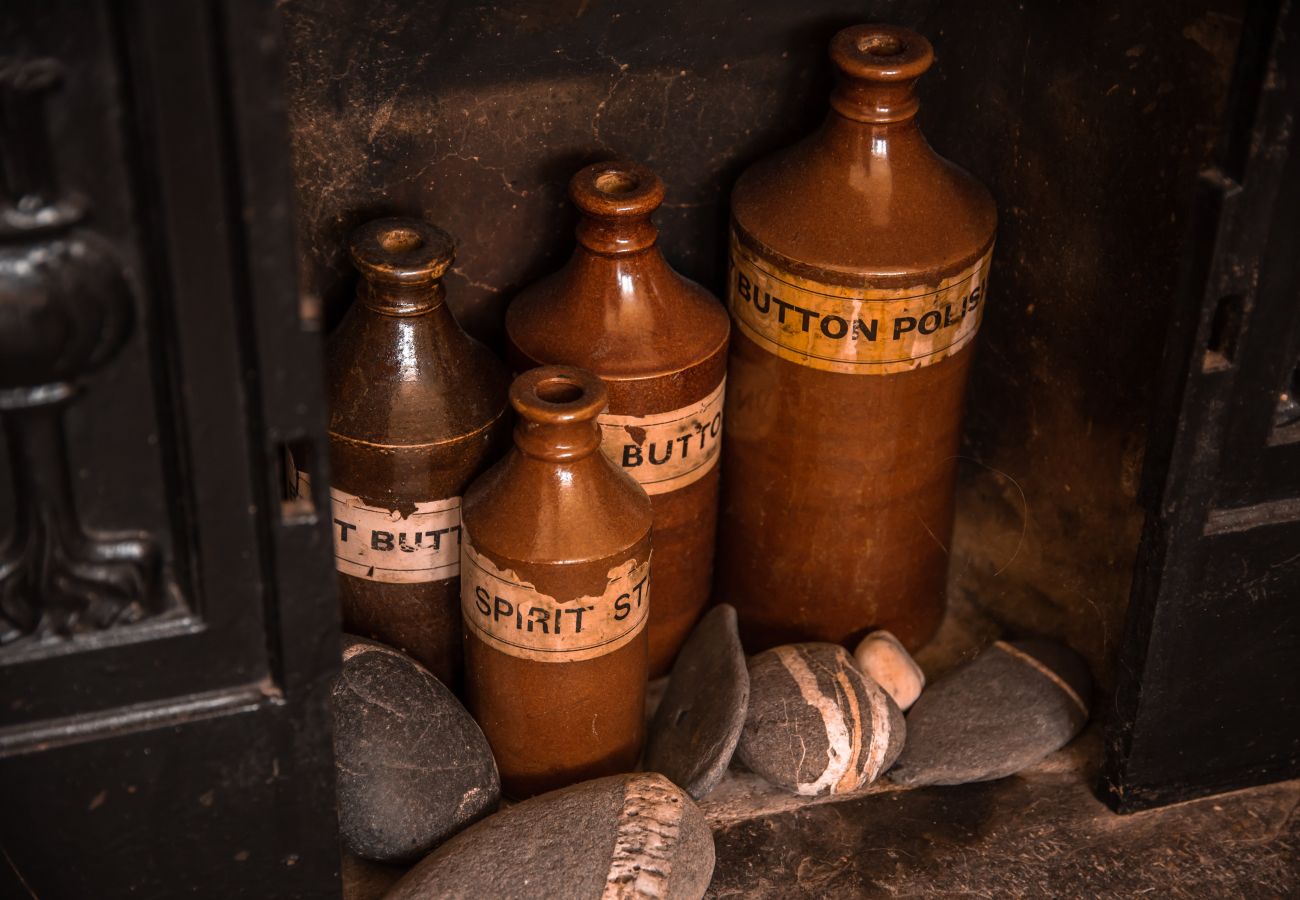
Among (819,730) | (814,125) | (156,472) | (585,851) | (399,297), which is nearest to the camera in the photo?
(156,472)

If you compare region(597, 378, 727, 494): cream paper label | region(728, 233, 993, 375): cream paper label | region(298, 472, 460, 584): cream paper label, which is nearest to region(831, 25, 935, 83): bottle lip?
region(728, 233, 993, 375): cream paper label

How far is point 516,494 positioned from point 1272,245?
773 millimetres

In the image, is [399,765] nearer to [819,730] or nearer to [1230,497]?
[819,730]

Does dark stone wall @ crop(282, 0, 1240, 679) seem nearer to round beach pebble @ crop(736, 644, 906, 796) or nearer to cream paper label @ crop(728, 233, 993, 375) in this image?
cream paper label @ crop(728, 233, 993, 375)

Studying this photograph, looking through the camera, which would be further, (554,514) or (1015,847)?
(1015,847)

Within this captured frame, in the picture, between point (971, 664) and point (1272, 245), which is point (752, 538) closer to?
point (971, 664)

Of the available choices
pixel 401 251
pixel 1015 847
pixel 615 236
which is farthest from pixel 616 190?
pixel 1015 847

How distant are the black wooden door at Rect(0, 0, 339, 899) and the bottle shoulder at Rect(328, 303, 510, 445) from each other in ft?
1.35

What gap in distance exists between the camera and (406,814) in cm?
173

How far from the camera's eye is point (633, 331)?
183 cm

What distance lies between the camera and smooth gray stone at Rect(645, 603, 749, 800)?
5.97 feet

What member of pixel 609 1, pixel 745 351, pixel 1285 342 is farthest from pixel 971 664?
pixel 609 1

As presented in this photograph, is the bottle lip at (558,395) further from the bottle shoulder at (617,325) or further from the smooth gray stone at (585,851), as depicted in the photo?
the smooth gray stone at (585,851)

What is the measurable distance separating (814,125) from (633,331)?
1.26 ft
